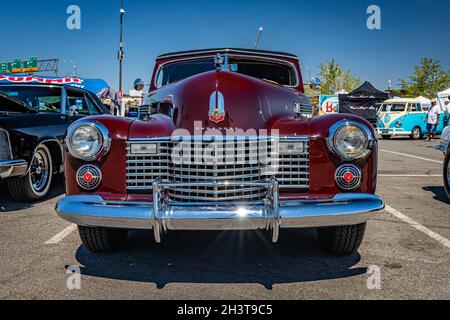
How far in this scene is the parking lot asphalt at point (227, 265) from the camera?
2.38 metres

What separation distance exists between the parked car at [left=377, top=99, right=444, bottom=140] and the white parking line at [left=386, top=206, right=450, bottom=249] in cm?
1451

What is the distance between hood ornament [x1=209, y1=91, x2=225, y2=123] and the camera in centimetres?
275

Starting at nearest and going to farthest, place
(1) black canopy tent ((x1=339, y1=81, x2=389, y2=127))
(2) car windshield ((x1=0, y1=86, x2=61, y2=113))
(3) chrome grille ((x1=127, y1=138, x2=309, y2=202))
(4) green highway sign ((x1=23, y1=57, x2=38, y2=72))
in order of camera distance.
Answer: (3) chrome grille ((x1=127, y1=138, x2=309, y2=202)) → (2) car windshield ((x1=0, y1=86, x2=61, y2=113)) → (1) black canopy tent ((x1=339, y1=81, x2=389, y2=127)) → (4) green highway sign ((x1=23, y1=57, x2=38, y2=72))

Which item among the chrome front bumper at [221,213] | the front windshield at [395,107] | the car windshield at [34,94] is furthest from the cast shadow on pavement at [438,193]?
the front windshield at [395,107]

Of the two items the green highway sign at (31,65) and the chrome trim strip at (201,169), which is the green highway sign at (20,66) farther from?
the chrome trim strip at (201,169)

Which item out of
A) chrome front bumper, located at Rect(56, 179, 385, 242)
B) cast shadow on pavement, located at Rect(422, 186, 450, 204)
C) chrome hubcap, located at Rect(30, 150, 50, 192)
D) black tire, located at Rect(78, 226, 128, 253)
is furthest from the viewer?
cast shadow on pavement, located at Rect(422, 186, 450, 204)

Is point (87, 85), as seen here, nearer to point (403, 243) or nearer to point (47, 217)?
point (47, 217)

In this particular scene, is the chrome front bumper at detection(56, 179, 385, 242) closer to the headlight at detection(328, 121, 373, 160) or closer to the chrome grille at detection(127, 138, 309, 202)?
the chrome grille at detection(127, 138, 309, 202)


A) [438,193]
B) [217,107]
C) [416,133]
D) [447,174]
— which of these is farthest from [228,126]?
[416,133]

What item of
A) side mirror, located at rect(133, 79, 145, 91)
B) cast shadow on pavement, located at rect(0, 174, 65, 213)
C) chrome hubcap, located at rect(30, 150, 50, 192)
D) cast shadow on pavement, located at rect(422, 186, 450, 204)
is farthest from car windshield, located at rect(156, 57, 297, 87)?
cast shadow on pavement, located at rect(422, 186, 450, 204)

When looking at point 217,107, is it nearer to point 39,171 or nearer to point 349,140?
point 349,140

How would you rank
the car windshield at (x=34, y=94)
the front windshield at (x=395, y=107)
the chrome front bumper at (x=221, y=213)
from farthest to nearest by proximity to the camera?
the front windshield at (x=395, y=107) → the car windshield at (x=34, y=94) → the chrome front bumper at (x=221, y=213)

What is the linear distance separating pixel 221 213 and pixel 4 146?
10.1 ft
